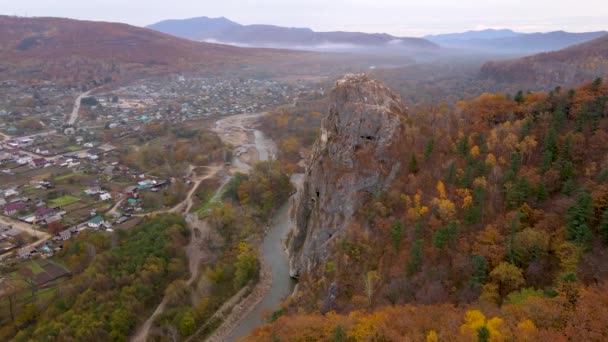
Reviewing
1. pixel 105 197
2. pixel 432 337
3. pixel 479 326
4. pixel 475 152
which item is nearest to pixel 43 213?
pixel 105 197

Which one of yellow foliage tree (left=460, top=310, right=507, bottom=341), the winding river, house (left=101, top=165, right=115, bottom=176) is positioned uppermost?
yellow foliage tree (left=460, top=310, right=507, bottom=341)

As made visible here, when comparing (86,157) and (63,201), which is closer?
(63,201)

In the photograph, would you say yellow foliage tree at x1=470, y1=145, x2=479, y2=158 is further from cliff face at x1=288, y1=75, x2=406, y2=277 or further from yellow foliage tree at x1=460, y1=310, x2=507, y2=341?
yellow foliage tree at x1=460, y1=310, x2=507, y2=341

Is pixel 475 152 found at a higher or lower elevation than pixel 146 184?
higher

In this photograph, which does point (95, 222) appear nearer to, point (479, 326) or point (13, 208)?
point (13, 208)

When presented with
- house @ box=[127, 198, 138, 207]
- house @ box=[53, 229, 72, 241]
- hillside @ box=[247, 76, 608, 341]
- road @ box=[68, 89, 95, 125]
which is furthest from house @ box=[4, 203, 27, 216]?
road @ box=[68, 89, 95, 125]

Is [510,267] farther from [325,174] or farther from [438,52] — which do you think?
[438,52]
